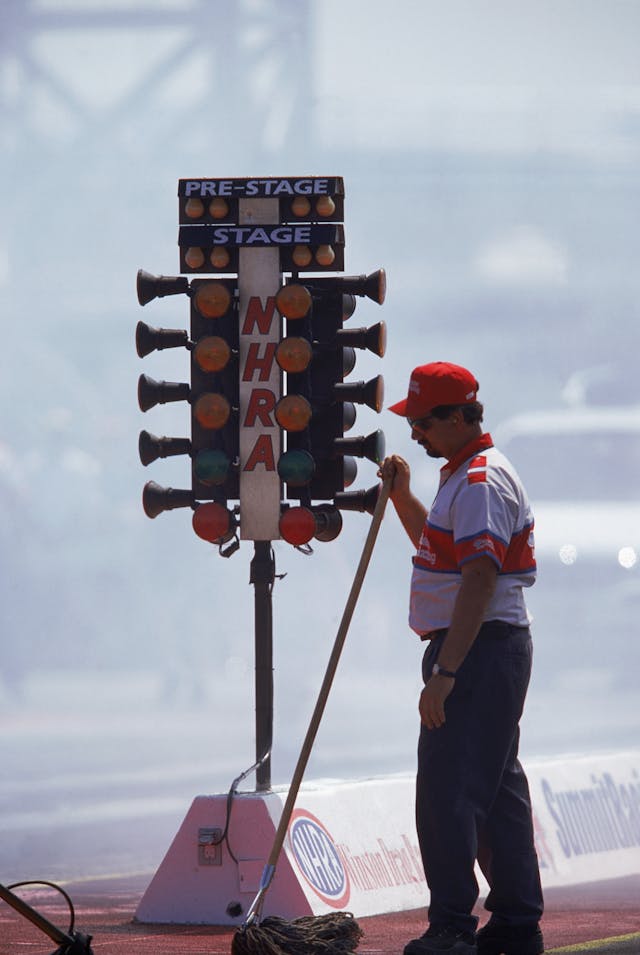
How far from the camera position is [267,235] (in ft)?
24.1

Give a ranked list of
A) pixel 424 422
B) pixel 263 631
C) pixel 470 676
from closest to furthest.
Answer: pixel 470 676 < pixel 424 422 < pixel 263 631

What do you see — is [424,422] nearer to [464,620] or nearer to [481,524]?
[481,524]

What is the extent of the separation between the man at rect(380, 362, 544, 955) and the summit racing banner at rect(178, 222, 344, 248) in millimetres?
2171

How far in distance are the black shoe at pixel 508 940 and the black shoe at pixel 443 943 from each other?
11.4 inches

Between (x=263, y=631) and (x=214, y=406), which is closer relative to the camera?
(x=214, y=406)

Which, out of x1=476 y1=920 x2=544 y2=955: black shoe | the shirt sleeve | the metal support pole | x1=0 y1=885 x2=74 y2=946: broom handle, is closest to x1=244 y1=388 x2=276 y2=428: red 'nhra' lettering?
the metal support pole

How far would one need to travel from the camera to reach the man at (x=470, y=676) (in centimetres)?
495

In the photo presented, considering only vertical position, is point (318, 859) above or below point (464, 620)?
below

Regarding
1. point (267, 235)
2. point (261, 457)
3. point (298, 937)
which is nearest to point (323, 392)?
point (261, 457)

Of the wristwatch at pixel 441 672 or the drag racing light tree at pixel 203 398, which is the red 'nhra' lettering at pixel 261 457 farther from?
the wristwatch at pixel 441 672

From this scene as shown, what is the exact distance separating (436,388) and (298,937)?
1809 millimetres

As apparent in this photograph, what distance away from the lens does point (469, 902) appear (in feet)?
16.3

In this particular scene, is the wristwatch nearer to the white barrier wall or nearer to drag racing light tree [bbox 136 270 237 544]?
the white barrier wall

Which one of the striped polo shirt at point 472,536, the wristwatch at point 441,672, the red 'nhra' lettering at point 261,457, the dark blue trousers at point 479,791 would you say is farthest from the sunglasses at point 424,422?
the red 'nhra' lettering at point 261,457
